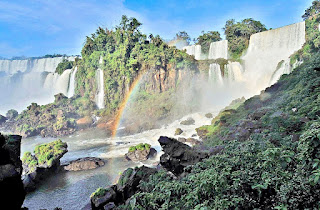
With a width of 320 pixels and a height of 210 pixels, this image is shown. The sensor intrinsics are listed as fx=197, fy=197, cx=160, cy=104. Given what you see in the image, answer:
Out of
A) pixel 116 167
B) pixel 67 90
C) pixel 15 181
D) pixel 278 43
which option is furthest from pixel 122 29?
pixel 15 181

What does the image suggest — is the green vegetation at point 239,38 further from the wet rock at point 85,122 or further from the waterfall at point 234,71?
the wet rock at point 85,122

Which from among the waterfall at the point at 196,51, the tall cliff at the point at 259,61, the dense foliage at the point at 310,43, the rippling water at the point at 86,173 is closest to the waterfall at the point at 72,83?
the rippling water at the point at 86,173

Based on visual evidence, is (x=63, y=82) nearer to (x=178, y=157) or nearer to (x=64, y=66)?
(x=64, y=66)

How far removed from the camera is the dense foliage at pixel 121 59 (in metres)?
39.9

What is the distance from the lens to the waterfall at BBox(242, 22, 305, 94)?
28.0 meters

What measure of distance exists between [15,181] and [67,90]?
4957 centimetres

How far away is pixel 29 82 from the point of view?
181 ft

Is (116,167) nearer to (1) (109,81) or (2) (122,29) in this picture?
(1) (109,81)

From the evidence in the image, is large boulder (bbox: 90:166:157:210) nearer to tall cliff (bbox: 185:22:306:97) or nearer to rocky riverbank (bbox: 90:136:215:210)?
rocky riverbank (bbox: 90:136:215:210)

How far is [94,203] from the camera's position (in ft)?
30.2

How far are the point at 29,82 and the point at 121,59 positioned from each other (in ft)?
103

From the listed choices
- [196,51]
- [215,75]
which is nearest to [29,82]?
[196,51]

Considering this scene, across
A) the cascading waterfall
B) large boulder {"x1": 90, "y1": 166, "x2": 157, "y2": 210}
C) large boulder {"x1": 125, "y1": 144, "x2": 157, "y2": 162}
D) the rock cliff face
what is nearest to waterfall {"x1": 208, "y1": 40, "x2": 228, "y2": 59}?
large boulder {"x1": 125, "y1": 144, "x2": 157, "y2": 162}

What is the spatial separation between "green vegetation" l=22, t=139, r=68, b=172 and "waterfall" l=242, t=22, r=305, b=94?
2790 centimetres
